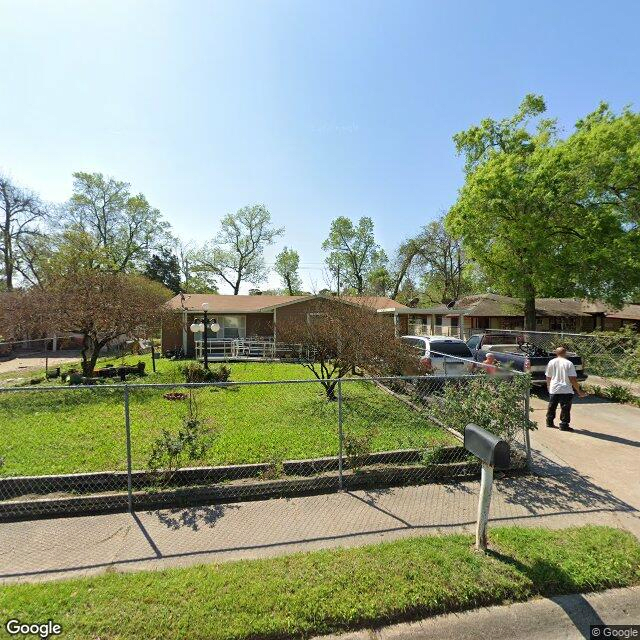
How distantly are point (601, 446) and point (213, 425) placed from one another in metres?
7.25

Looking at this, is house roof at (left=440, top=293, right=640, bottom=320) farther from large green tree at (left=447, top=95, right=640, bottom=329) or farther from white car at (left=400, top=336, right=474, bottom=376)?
white car at (left=400, top=336, right=474, bottom=376)

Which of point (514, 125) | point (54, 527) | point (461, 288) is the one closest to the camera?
point (54, 527)

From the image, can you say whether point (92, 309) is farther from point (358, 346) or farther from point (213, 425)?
point (358, 346)

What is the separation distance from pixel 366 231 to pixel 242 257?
16.7 m

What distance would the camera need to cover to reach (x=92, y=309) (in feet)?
41.3

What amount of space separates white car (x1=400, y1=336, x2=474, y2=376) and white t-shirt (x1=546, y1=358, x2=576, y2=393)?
2.42 m

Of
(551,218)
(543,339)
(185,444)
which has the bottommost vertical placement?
(185,444)

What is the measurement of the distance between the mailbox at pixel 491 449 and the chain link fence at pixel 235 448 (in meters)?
1.82

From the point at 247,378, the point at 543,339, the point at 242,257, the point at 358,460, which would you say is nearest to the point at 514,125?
the point at 543,339

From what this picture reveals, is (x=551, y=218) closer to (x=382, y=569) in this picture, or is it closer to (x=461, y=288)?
(x=382, y=569)

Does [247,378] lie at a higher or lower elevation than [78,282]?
lower

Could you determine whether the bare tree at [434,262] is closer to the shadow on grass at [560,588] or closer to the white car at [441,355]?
the white car at [441,355]

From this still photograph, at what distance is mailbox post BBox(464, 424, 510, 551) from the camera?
10.3 ft

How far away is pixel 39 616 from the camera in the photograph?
106 inches
